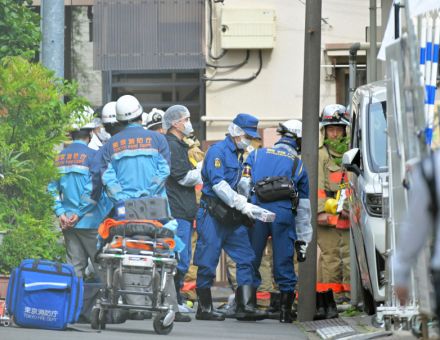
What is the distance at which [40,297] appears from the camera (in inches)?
477

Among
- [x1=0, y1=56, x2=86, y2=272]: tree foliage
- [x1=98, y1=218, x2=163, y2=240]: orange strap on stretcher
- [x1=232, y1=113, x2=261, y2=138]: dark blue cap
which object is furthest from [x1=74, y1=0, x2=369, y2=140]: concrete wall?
[x1=98, y1=218, x2=163, y2=240]: orange strap on stretcher

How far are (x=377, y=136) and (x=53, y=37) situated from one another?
11.2 feet

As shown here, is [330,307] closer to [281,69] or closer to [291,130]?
[291,130]

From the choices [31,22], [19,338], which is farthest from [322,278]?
[19,338]

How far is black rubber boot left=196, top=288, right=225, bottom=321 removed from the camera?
14.5 meters

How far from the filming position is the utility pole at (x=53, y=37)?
15.0 meters

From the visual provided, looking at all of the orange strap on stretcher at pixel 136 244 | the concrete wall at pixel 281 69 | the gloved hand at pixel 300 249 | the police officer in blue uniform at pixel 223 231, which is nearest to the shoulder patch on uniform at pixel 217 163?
the police officer in blue uniform at pixel 223 231

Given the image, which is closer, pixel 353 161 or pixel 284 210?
pixel 353 161

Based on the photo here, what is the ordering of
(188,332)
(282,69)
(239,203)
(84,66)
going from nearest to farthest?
(188,332) < (239,203) < (282,69) < (84,66)

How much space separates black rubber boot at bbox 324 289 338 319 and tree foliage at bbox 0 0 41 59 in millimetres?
3726

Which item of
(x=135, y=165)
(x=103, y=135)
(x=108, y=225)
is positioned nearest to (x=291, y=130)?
(x=103, y=135)

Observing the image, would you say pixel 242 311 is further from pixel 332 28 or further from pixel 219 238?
pixel 332 28

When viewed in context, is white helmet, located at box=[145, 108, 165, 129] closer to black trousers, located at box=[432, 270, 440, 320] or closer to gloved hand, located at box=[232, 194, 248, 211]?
gloved hand, located at box=[232, 194, 248, 211]

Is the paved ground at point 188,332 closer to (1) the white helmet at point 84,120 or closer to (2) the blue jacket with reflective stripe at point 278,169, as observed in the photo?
(2) the blue jacket with reflective stripe at point 278,169
